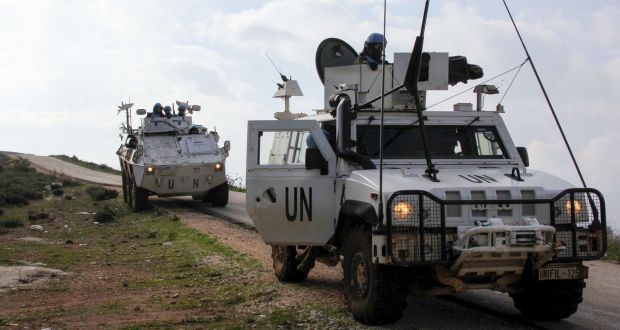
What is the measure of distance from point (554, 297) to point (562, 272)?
51 cm

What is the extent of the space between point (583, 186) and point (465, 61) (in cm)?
269

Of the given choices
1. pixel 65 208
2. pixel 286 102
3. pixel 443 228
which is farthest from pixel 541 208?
pixel 65 208

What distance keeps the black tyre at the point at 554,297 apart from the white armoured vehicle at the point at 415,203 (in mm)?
12

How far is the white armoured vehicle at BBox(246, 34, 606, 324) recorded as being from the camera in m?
6.45

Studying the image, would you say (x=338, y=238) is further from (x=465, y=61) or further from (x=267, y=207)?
(x=465, y=61)

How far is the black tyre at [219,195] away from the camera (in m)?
21.8

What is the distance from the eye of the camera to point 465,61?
9.11m

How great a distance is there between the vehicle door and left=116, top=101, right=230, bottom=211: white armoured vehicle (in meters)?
12.3

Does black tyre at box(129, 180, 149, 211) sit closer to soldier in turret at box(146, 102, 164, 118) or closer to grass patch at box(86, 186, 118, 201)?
soldier in turret at box(146, 102, 164, 118)

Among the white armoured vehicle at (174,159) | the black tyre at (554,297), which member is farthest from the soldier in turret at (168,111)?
the black tyre at (554,297)

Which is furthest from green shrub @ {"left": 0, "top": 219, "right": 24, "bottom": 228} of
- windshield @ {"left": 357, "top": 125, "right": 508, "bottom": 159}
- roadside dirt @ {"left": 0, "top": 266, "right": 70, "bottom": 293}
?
windshield @ {"left": 357, "top": 125, "right": 508, "bottom": 159}

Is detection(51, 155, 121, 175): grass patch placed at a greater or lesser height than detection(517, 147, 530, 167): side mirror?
greater

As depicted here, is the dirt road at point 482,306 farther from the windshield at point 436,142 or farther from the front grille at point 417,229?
the windshield at point 436,142

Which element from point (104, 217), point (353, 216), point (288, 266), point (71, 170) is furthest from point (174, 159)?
point (71, 170)
